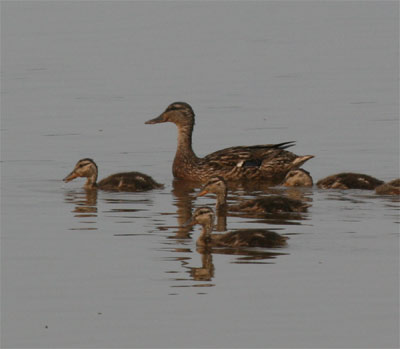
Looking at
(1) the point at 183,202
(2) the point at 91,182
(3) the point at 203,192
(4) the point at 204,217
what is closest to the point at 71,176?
(2) the point at 91,182

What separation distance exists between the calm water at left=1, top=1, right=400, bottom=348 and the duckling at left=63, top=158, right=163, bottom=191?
16cm

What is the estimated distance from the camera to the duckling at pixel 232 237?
13625 mm

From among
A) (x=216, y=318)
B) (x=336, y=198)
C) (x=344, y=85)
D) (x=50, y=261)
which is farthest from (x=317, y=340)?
(x=344, y=85)

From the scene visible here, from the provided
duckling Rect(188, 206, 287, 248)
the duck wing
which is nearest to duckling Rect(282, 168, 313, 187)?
the duck wing

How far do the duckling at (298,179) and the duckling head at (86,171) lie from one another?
2.61 metres

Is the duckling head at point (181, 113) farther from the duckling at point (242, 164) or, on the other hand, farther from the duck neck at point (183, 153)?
the duckling at point (242, 164)

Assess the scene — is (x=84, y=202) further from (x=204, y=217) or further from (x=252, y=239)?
(x=252, y=239)

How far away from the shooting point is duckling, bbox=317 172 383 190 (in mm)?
17578

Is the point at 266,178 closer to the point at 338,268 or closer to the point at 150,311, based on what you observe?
the point at 338,268

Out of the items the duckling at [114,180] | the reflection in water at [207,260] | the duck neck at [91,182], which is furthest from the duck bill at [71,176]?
the reflection in water at [207,260]

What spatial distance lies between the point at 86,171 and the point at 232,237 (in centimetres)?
504

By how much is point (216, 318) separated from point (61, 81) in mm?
19376

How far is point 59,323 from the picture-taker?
1086 centimetres

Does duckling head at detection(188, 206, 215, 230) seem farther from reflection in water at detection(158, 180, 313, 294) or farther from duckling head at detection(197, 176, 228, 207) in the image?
duckling head at detection(197, 176, 228, 207)
